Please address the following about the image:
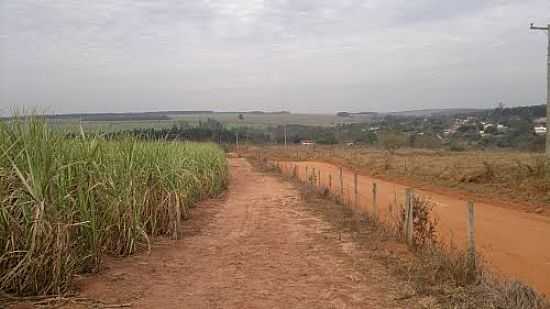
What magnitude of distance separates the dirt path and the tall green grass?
42cm

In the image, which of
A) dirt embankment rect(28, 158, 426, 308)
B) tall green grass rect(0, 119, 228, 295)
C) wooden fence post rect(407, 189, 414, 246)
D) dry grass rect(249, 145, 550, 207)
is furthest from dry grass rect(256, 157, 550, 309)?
dry grass rect(249, 145, 550, 207)

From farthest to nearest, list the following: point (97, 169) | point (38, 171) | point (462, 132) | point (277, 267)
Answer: point (462, 132)
point (277, 267)
point (97, 169)
point (38, 171)

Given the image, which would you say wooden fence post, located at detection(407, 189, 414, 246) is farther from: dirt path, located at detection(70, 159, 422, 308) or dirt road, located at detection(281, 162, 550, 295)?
dirt road, located at detection(281, 162, 550, 295)

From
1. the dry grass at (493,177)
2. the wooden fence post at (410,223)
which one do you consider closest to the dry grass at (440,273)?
the wooden fence post at (410,223)

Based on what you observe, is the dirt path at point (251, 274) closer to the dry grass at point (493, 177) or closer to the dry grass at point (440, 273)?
the dry grass at point (440, 273)

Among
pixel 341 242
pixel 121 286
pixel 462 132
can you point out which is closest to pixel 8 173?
pixel 121 286

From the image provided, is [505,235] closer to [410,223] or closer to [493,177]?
[410,223]

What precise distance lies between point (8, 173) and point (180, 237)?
167 inches

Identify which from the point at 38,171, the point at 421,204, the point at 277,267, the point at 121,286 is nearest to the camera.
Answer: the point at 38,171

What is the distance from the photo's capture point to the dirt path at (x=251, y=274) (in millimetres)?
5633

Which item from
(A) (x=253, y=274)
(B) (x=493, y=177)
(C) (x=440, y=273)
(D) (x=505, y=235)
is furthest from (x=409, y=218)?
(B) (x=493, y=177)

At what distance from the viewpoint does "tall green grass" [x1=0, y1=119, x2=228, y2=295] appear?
523 centimetres

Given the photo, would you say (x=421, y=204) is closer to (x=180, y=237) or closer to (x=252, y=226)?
(x=252, y=226)

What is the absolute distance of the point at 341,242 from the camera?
880 cm
